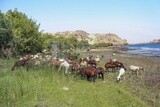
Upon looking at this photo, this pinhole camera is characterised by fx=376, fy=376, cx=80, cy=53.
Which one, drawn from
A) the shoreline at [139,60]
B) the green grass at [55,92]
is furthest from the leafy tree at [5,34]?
the green grass at [55,92]

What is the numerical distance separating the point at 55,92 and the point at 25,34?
32589 mm

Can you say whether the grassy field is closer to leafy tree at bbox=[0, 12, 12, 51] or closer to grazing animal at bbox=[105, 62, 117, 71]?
grazing animal at bbox=[105, 62, 117, 71]

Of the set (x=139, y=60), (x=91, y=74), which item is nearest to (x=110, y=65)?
(x=91, y=74)

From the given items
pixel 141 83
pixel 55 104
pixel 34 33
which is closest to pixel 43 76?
pixel 55 104

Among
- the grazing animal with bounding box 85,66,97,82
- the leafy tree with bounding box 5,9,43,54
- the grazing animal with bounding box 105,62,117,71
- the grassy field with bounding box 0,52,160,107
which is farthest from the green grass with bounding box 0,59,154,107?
the leafy tree with bounding box 5,9,43,54

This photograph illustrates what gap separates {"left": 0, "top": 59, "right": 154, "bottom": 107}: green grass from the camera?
16297 millimetres

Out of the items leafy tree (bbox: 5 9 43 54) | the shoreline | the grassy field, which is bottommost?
the shoreline

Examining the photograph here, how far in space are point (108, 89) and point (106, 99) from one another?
105 inches

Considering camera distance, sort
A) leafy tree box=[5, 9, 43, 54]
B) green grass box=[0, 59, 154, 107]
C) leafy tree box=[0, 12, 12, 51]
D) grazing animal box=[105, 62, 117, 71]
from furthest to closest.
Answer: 1. leafy tree box=[5, 9, 43, 54]
2. leafy tree box=[0, 12, 12, 51]
3. grazing animal box=[105, 62, 117, 71]
4. green grass box=[0, 59, 154, 107]

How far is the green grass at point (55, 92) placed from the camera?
53.5ft

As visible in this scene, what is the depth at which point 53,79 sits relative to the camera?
21641mm

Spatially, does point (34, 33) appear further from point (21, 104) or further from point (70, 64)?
point (21, 104)

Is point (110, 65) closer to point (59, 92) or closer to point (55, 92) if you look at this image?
point (59, 92)

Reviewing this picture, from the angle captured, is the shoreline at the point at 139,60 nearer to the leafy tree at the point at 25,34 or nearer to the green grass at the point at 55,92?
the leafy tree at the point at 25,34
